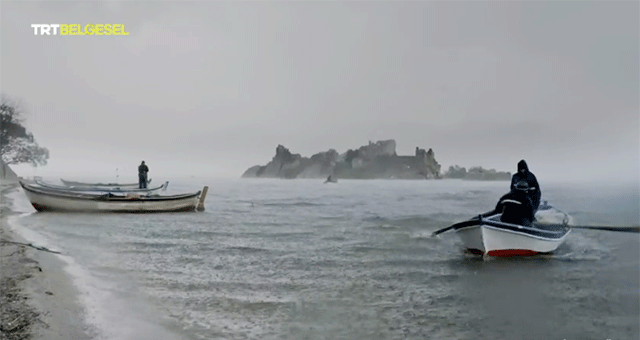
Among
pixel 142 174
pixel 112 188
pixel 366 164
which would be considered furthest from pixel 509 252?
pixel 112 188

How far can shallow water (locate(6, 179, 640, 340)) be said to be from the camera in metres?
3.50

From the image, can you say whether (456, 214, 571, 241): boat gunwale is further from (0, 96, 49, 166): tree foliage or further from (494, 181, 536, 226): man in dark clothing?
(0, 96, 49, 166): tree foliage

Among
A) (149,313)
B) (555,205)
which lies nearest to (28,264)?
(149,313)

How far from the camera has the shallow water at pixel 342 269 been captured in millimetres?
3498

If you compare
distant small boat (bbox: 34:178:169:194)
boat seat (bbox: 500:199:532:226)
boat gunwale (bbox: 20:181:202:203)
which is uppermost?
distant small boat (bbox: 34:178:169:194)

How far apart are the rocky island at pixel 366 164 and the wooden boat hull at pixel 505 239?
2.07 feet

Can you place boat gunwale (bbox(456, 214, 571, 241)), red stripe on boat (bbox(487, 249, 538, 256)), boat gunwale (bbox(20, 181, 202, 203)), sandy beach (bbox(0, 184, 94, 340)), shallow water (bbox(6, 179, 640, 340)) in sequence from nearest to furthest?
sandy beach (bbox(0, 184, 94, 340)) → shallow water (bbox(6, 179, 640, 340)) → boat gunwale (bbox(456, 214, 571, 241)) → red stripe on boat (bbox(487, 249, 538, 256)) → boat gunwale (bbox(20, 181, 202, 203))

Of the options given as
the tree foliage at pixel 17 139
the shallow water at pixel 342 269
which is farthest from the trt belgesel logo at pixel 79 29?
the shallow water at pixel 342 269

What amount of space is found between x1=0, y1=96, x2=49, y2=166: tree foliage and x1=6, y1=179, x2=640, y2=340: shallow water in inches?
39.3

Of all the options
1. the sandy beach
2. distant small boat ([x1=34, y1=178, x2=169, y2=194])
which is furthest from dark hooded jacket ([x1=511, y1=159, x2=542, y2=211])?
distant small boat ([x1=34, y1=178, x2=169, y2=194])

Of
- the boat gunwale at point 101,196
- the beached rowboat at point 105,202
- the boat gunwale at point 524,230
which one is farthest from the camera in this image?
the beached rowboat at point 105,202

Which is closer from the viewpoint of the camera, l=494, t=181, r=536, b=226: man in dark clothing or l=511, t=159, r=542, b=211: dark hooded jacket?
l=511, t=159, r=542, b=211: dark hooded jacket

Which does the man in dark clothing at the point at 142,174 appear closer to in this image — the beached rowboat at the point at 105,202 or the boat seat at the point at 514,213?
the beached rowboat at the point at 105,202

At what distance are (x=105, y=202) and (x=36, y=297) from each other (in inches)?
193
